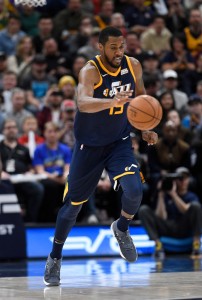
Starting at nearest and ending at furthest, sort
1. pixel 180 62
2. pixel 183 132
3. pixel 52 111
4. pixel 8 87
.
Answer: pixel 183 132 < pixel 52 111 < pixel 8 87 < pixel 180 62

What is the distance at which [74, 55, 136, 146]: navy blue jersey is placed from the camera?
802cm

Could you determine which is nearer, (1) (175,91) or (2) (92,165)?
(2) (92,165)

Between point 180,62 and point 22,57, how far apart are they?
360 cm

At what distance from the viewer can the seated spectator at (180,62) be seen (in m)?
17.4

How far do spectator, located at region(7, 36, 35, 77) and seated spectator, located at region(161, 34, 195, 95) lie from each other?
9.97 feet

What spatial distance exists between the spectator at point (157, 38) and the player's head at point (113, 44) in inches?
419

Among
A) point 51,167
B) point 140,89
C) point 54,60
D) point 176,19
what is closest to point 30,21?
point 54,60

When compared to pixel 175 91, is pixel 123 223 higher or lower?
lower

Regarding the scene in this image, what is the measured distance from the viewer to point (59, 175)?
13625 millimetres

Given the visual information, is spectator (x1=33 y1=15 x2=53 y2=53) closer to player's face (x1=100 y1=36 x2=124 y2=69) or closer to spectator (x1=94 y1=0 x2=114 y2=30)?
spectator (x1=94 y1=0 x2=114 y2=30)

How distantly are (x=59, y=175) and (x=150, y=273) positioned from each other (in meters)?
4.45

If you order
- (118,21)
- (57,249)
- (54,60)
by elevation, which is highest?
(118,21)

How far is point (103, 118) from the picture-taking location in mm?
8055

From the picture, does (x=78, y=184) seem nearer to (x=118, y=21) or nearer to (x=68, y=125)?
(x=68, y=125)
